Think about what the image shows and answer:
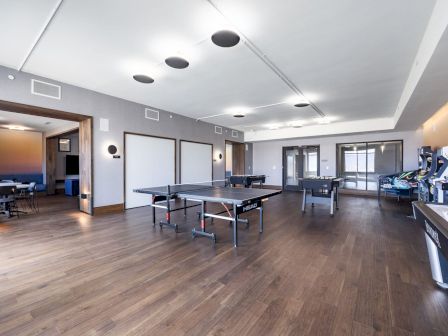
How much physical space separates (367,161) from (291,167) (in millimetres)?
3131

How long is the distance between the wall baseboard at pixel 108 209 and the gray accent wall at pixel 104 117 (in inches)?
3.2

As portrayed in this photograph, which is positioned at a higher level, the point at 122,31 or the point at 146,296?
the point at 122,31

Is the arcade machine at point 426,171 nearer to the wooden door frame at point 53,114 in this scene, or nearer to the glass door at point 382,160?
the glass door at point 382,160

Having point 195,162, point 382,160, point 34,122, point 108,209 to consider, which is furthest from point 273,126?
point 34,122

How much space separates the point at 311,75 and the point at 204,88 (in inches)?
89.9

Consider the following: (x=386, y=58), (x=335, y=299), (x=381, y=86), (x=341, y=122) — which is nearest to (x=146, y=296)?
(x=335, y=299)

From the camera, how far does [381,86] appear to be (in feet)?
15.2

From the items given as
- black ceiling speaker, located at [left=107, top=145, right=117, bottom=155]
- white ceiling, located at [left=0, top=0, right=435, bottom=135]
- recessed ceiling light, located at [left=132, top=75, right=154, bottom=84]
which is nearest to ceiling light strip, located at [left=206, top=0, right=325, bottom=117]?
white ceiling, located at [left=0, top=0, right=435, bottom=135]

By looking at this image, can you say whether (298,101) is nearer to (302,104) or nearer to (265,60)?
(302,104)

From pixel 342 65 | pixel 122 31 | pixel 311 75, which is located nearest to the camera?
pixel 122 31

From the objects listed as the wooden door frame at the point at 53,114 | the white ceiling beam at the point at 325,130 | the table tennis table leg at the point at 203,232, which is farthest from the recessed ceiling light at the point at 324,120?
the wooden door frame at the point at 53,114

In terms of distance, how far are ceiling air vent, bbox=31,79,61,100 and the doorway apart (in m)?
8.98

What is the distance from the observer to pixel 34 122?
763cm

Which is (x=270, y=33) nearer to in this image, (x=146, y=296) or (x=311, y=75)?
(x=311, y=75)
